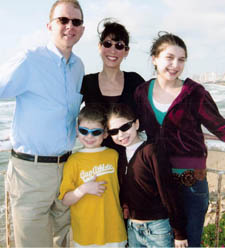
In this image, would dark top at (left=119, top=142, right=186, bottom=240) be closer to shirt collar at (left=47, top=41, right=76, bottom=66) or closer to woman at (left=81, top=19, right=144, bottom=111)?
woman at (left=81, top=19, right=144, bottom=111)

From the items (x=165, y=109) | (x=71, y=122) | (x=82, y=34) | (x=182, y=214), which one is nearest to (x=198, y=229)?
(x=182, y=214)

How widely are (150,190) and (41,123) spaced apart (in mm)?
999

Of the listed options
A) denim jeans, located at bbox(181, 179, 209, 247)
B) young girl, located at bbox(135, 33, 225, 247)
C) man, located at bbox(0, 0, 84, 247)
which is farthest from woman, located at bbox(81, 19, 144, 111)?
denim jeans, located at bbox(181, 179, 209, 247)

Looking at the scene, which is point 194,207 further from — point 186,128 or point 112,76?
point 112,76

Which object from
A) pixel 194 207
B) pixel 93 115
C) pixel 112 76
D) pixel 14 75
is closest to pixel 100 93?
pixel 112 76

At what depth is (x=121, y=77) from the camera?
2.79 meters

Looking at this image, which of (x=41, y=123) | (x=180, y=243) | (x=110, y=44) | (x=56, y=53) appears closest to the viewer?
(x=180, y=243)

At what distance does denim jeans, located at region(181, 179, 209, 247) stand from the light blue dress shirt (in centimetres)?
105

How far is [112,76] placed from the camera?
9.09 feet

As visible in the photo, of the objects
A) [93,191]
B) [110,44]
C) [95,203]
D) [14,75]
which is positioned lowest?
[95,203]

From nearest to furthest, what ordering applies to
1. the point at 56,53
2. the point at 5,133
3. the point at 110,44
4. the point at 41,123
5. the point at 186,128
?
the point at 186,128 < the point at 41,123 < the point at 56,53 < the point at 5,133 < the point at 110,44

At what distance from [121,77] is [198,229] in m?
1.53

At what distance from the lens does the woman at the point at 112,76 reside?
8.54ft

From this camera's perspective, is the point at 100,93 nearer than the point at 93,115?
No
